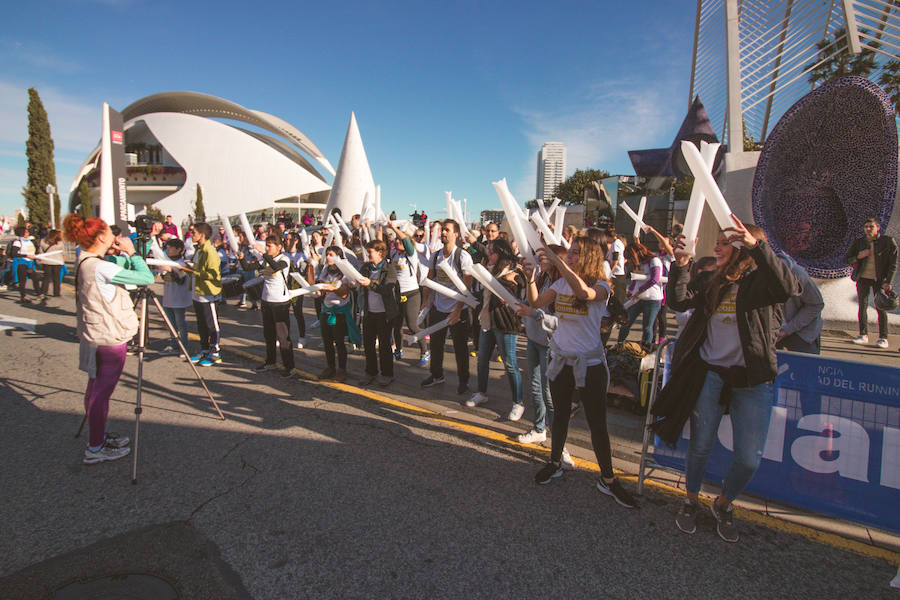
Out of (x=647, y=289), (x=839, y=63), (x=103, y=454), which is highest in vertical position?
(x=839, y=63)

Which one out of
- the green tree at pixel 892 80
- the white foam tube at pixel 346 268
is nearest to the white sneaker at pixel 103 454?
the white foam tube at pixel 346 268

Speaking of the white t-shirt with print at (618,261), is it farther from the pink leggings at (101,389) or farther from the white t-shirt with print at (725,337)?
the pink leggings at (101,389)

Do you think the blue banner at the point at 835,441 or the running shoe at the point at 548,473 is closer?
the blue banner at the point at 835,441

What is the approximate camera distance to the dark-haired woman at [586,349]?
305cm

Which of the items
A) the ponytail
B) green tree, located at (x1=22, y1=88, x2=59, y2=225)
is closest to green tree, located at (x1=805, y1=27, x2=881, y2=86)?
the ponytail

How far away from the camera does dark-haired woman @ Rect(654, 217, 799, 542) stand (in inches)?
98.2

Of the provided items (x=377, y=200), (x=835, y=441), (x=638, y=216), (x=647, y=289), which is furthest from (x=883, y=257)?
(x=377, y=200)

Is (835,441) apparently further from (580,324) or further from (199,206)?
(199,206)

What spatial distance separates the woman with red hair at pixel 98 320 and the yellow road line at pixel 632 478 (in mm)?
2353

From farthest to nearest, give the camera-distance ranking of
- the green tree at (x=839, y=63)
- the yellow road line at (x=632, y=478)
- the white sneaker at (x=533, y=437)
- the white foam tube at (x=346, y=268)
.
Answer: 1. the green tree at (x=839, y=63)
2. the white foam tube at (x=346, y=268)
3. the white sneaker at (x=533, y=437)
4. the yellow road line at (x=632, y=478)

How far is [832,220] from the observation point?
8617 millimetres

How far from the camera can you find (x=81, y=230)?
3379 millimetres

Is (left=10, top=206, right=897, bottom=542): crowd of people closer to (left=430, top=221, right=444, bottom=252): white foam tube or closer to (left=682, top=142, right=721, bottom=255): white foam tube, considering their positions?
(left=682, top=142, right=721, bottom=255): white foam tube

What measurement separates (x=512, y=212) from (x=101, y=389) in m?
3.45
